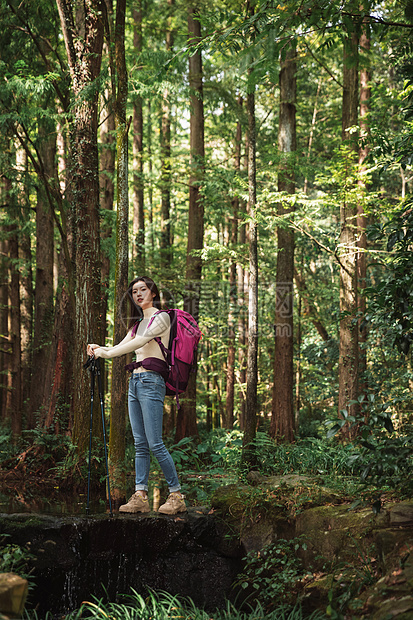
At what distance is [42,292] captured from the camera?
14.1 meters

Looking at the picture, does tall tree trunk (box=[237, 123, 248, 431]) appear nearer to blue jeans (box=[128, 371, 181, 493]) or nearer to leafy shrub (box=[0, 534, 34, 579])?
blue jeans (box=[128, 371, 181, 493])

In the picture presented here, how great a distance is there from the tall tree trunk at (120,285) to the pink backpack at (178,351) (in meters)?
0.75

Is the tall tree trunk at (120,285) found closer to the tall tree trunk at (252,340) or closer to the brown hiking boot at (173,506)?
the brown hiking boot at (173,506)

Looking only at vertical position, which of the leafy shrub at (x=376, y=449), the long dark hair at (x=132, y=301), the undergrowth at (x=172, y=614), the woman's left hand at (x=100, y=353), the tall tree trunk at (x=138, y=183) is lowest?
the undergrowth at (x=172, y=614)

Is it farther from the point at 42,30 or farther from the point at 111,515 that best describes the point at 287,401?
the point at 42,30

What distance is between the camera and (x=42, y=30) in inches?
452

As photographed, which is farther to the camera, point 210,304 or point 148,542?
point 210,304

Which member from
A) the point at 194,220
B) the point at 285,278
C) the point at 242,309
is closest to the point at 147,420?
the point at 285,278

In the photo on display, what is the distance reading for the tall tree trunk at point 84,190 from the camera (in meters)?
7.74

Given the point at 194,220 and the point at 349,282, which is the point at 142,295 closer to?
the point at 349,282

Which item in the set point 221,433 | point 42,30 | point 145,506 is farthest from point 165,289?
point 145,506

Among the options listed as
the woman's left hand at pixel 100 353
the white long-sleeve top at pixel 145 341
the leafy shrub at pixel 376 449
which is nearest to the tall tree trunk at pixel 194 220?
the white long-sleeve top at pixel 145 341

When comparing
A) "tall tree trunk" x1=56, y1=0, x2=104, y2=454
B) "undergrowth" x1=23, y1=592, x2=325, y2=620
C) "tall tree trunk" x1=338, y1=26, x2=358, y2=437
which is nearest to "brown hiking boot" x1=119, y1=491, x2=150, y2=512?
"undergrowth" x1=23, y1=592, x2=325, y2=620

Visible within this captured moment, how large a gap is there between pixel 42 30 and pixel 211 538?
10.8m
